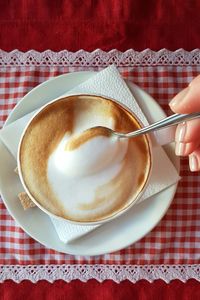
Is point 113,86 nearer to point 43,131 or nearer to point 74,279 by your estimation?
point 43,131

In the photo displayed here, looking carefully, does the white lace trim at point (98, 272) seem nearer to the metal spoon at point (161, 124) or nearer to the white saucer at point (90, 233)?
the white saucer at point (90, 233)

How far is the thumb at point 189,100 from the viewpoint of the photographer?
2.05 ft

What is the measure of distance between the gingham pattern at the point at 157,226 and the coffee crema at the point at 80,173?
0.12m

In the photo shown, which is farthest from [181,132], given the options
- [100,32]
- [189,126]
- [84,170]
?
[100,32]

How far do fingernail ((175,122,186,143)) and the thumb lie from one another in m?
0.05

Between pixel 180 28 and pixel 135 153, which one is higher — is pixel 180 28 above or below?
above

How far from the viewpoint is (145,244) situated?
2.71 ft

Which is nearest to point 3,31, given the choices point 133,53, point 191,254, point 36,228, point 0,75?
point 0,75

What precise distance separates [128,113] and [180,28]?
0.20 metres

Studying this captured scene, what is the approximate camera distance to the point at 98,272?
0.83 m

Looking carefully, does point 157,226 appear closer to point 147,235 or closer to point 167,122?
point 147,235

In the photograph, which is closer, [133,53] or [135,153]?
[135,153]

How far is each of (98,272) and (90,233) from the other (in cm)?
9

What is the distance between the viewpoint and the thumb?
63cm
